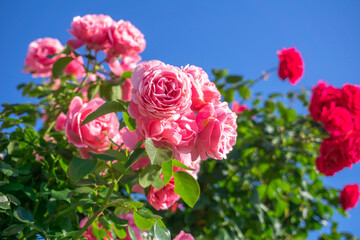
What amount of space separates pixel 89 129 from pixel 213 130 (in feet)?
1.22

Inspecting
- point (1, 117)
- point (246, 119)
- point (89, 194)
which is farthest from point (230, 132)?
point (246, 119)

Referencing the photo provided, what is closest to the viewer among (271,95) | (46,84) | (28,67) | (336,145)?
(336,145)

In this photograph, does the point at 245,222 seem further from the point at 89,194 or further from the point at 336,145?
the point at 89,194

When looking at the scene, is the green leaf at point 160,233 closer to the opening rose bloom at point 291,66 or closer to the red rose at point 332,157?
the red rose at point 332,157

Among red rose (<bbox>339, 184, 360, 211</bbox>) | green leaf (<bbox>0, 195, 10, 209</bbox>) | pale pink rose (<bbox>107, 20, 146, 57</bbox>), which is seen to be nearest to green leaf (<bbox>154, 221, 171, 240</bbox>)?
green leaf (<bbox>0, 195, 10, 209</bbox>)

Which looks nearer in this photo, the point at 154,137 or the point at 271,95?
the point at 154,137

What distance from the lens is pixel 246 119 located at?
204 centimetres

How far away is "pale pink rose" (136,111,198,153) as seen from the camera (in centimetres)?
79

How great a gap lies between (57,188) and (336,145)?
3.88 ft

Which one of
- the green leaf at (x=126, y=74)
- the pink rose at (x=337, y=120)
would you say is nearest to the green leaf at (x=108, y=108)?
the green leaf at (x=126, y=74)


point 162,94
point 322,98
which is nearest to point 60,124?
point 162,94

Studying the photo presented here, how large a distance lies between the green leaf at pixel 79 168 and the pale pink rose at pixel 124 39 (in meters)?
0.71

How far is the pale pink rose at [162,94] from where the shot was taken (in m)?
0.76

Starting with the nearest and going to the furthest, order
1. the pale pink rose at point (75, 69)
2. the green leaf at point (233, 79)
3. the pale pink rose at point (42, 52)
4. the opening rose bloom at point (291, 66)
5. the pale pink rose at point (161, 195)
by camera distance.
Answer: the pale pink rose at point (161, 195) → the pale pink rose at point (42, 52) → the pale pink rose at point (75, 69) → the green leaf at point (233, 79) → the opening rose bloom at point (291, 66)
